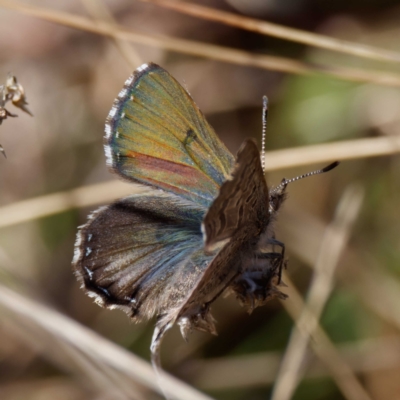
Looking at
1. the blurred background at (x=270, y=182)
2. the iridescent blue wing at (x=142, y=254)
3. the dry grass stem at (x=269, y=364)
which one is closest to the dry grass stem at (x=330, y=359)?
the blurred background at (x=270, y=182)

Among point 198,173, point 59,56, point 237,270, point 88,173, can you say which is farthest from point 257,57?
point 59,56

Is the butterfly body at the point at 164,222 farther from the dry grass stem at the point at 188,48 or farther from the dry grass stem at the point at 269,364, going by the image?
the dry grass stem at the point at 269,364

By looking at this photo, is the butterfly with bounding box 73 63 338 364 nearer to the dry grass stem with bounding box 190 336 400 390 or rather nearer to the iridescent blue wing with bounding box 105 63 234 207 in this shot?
the iridescent blue wing with bounding box 105 63 234 207

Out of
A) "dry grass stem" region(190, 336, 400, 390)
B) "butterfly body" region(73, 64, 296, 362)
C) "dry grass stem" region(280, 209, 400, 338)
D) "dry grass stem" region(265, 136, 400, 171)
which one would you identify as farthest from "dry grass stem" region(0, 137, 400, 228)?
"dry grass stem" region(190, 336, 400, 390)

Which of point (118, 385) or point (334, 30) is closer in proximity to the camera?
point (118, 385)

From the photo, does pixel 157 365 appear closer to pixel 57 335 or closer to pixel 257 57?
pixel 57 335

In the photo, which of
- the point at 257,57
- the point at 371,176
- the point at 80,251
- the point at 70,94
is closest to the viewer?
the point at 80,251

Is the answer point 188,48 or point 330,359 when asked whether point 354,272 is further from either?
point 188,48

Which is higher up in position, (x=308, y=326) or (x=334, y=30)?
(x=334, y=30)

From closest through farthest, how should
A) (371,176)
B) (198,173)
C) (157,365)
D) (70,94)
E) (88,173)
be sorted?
1. (157,365)
2. (198,173)
3. (371,176)
4. (88,173)
5. (70,94)
